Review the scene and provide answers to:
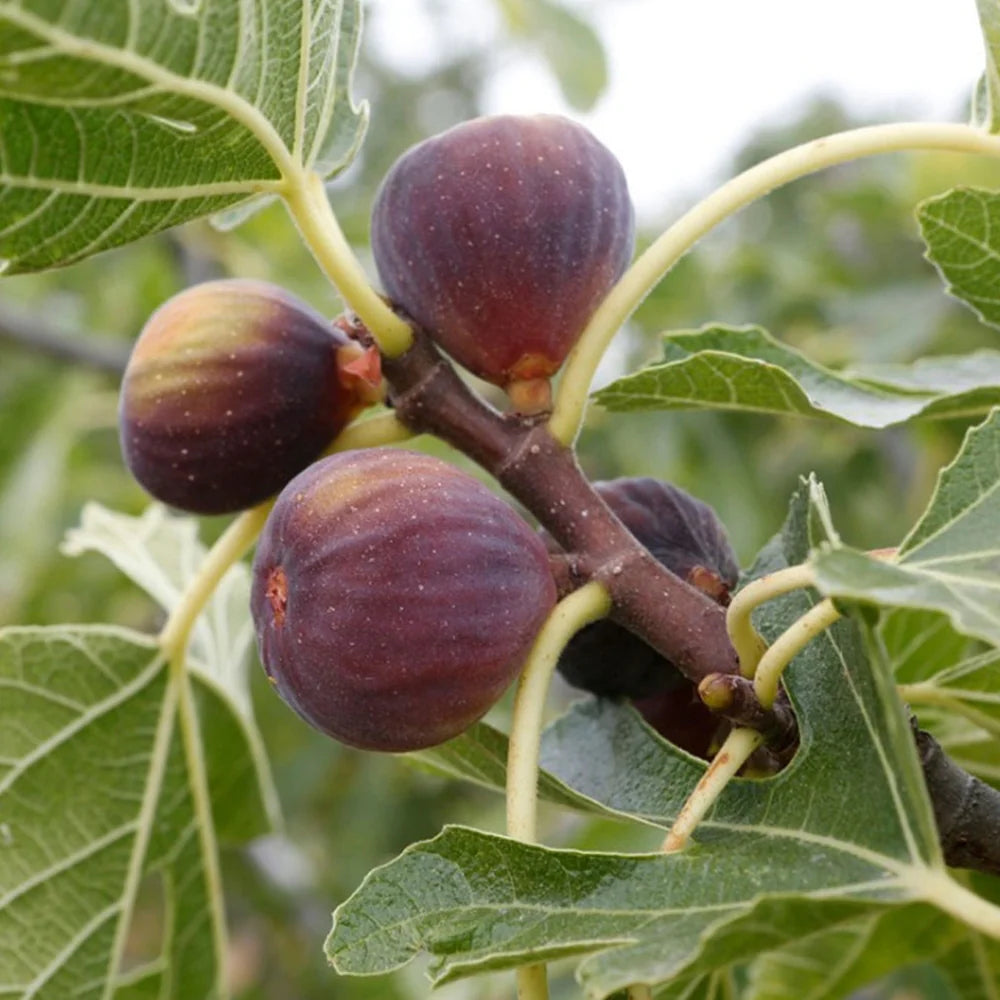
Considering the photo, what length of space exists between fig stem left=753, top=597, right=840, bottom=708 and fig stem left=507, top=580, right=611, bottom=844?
0.12 meters

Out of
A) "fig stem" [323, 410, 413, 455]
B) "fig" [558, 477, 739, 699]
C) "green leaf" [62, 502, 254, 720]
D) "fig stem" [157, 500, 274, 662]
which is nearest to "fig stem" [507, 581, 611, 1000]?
"fig" [558, 477, 739, 699]

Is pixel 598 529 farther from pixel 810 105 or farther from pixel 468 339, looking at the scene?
pixel 810 105

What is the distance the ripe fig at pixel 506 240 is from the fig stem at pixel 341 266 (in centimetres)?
3

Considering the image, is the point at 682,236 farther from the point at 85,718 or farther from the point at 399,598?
the point at 85,718

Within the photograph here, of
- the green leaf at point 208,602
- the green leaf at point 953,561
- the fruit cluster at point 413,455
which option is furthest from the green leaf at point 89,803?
the green leaf at point 953,561

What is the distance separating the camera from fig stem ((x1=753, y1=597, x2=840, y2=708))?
0.83m

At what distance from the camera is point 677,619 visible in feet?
3.07

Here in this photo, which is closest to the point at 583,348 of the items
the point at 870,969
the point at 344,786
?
the point at 870,969

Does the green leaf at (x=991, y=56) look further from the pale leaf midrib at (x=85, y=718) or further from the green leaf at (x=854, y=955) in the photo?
the pale leaf midrib at (x=85, y=718)

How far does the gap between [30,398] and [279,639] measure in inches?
110

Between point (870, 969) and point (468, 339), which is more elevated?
point (468, 339)

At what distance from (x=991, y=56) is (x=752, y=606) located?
1.65 ft

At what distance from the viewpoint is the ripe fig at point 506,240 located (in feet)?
3.28

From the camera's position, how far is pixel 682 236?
39.5 inches
